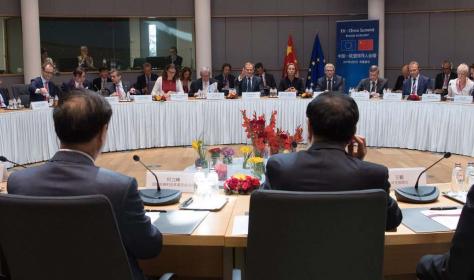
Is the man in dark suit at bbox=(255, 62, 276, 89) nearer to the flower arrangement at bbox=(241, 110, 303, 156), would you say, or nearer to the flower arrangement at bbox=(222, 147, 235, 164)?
the flower arrangement at bbox=(222, 147, 235, 164)

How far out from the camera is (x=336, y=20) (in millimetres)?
11836

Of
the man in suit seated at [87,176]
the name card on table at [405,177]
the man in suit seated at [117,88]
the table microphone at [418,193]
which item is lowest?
the table microphone at [418,193]

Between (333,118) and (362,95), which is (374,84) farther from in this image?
(333,118)

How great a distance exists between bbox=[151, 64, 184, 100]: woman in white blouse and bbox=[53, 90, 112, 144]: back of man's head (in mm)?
6985

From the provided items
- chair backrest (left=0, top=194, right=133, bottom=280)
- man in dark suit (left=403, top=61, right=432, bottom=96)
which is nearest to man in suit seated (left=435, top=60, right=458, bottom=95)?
man in dark suit (left=403, top=61, right=432, bottom=96)

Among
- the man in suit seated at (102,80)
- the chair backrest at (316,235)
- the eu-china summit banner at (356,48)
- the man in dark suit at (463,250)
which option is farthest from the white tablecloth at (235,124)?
the chair backrest at (316,235)

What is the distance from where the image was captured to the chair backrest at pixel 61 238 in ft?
5.12

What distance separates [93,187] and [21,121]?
17.9ft

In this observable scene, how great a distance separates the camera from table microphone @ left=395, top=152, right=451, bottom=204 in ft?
8.66

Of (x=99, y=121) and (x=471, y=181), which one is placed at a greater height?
(x=99, y=121)

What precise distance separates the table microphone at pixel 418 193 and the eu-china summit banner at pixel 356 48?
27.9 ft

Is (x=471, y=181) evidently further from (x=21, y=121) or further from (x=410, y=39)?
(x=410, y=39)

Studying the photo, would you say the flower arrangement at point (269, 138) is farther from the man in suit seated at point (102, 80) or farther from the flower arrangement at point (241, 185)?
the man in suit seated at point (102, 80)

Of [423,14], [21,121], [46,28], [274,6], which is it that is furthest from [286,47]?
[21,121]
